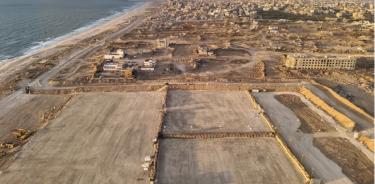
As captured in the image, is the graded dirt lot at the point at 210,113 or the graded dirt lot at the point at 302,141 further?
the graded dirt lot at the point at 210,113

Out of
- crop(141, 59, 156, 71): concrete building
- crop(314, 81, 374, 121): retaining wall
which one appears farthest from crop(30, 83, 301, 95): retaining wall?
crop(141, 59, 156, 71): concrete building

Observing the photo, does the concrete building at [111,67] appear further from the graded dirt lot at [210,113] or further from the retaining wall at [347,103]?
the retaining wall at [347,103]

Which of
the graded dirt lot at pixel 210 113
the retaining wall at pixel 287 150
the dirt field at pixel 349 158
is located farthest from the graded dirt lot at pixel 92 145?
the dirt field at pixel 349 158

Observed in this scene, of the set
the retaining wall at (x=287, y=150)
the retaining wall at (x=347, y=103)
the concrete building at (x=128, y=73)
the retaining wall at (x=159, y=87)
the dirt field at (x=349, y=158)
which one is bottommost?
the dirt field at (x=349, y=158)

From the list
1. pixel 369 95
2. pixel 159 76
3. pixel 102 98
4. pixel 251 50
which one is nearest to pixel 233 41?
pixel 251 50

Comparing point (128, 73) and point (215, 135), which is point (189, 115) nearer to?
point (215, 135)

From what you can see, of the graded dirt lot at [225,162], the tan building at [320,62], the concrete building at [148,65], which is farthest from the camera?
Answer: the tan building at [320,62]

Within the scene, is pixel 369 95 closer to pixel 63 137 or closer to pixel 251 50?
pixel 251 50

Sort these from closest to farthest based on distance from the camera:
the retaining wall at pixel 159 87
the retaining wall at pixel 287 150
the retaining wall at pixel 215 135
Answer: the retaining wall at pixel 287 150
the retaining wall at pixel 215 135
the retaining wall at pixel 159 87
